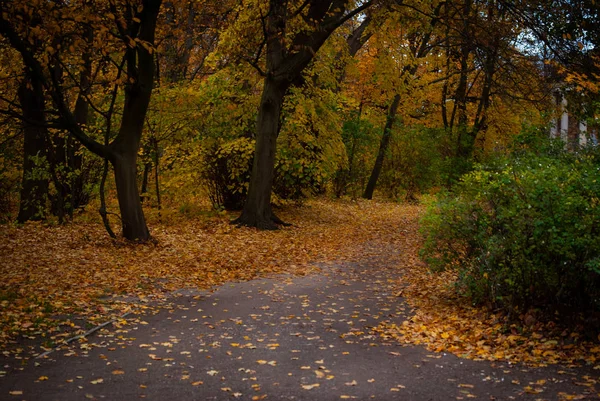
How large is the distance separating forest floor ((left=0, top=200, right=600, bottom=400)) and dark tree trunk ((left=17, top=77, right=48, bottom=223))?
131 inches

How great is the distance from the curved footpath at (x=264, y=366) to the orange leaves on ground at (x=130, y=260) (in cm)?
96

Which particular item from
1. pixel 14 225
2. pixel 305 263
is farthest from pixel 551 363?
pixel 14 225

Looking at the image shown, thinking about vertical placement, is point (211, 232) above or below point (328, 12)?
below

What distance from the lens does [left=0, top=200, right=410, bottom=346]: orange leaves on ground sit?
8.66 m

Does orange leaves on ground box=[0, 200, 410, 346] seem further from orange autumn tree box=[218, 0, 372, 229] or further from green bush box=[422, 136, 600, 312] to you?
green bush box=[422, 136, 600, 312]

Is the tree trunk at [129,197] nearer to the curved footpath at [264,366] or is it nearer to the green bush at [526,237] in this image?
the curved footpath at [264,366]

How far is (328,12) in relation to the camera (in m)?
17.4

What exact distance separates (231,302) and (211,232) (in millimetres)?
7093

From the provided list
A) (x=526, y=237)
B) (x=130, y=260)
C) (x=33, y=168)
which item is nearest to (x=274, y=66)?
(x=33, y=168)

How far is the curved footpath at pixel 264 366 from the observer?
Result: 5711 mm

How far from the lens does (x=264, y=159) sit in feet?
57.7

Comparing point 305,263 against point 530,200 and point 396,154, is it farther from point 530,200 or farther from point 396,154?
point 396,154

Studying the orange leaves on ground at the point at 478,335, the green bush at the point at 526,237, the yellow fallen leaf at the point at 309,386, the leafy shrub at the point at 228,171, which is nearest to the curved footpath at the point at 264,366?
the yellow fallen leaf at the point at 309,386

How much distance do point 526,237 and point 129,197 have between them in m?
9.04
